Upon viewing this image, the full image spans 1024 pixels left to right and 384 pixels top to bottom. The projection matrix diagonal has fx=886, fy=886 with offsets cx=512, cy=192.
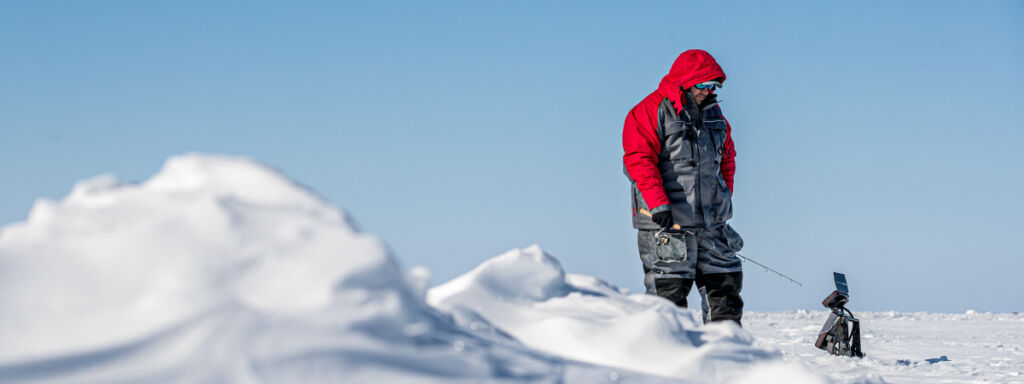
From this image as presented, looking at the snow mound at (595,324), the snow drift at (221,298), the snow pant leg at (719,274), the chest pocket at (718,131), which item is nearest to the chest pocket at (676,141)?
the chest pocket at (718,131)

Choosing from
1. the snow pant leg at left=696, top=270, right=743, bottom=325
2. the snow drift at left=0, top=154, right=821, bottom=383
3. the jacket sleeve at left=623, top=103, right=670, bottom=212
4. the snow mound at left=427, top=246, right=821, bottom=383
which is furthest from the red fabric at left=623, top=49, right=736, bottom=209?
the snow drift at left=0, top=154, right=821, bottom=383

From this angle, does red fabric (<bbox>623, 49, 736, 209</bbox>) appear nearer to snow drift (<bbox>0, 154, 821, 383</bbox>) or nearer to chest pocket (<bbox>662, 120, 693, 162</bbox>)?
chest pocket (<bbox>662, 120, 693, 162</bbox>)

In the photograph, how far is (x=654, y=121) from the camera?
4.98 m

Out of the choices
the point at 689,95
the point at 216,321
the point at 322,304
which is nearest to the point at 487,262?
the point at 322,304

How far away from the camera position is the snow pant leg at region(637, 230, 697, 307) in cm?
495

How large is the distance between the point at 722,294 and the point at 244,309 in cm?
373

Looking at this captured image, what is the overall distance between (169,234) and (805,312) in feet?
35.5

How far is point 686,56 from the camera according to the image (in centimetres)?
515

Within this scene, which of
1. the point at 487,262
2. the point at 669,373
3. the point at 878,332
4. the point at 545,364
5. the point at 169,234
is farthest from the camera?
the point at 878,332

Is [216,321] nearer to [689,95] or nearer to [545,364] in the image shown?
[545,364]

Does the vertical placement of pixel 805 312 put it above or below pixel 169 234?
above

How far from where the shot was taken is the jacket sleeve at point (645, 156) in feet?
15.9

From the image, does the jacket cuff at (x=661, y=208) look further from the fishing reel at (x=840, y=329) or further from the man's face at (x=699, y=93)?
the fishing reel at (x=840, y=329)

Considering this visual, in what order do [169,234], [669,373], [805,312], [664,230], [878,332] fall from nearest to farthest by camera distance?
1. [169,234]
2. [669,373]
3. [664,230]
4. [878,332]
5. [805,312]
